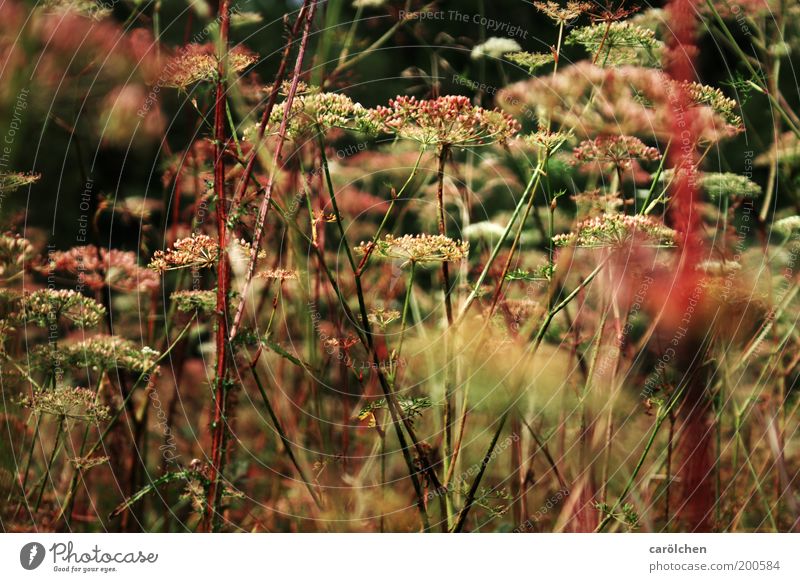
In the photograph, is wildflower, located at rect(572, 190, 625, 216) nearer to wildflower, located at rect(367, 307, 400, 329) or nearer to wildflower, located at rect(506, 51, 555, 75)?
wildflower, located at rect(506, 51, 555, 75)

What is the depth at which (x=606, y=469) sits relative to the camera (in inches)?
56.7

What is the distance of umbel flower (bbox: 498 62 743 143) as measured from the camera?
145 cm

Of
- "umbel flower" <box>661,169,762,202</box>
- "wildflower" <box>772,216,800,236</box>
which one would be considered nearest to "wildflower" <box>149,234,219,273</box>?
"umbel flower" <box>661,169,762,202</box>

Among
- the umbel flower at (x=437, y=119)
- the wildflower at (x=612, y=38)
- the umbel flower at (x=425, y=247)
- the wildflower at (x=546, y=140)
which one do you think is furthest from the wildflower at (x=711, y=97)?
the umbel flower at (x=425, y=247)

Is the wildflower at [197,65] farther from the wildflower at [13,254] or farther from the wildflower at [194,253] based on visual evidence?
the wildflower at [13,254]

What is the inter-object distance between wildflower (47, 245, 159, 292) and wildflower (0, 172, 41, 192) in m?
0.14

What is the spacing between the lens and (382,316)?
4.31 ft

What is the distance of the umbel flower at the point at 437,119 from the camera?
114cm

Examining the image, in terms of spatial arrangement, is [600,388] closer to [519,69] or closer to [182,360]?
[519,69]

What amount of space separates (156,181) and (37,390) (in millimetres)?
429

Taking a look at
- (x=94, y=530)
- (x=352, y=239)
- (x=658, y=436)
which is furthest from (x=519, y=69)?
(x=94, y=530)

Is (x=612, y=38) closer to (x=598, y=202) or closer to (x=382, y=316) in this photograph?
(x=598, y=202)

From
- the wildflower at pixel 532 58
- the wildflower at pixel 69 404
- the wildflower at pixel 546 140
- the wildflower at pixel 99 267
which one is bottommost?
the wildflower at pixel 69 404

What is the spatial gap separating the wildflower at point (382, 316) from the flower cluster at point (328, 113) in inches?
11.6
